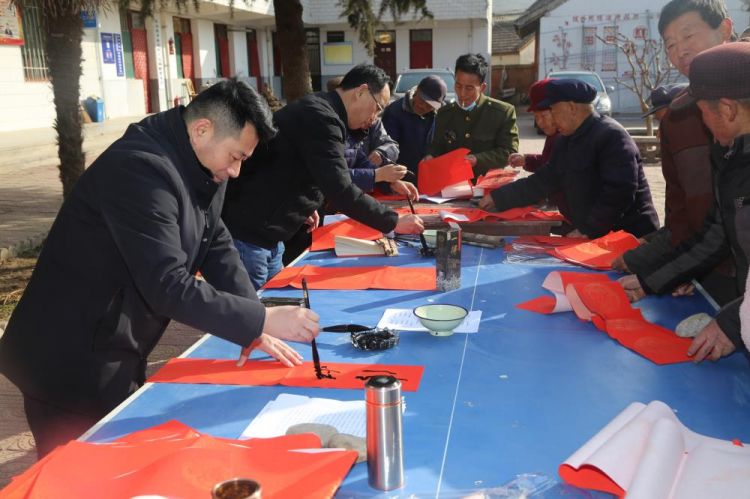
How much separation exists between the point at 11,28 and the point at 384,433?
13.6 m

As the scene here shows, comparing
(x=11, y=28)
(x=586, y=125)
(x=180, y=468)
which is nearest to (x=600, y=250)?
(x=586, y=125)

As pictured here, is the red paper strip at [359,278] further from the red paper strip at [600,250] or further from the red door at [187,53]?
the red door at [187,53]

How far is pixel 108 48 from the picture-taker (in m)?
16.2

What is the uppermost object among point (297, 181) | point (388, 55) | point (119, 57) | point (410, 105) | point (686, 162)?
point (388, 55)

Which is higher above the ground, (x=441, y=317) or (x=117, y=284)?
(x=117, y=284)

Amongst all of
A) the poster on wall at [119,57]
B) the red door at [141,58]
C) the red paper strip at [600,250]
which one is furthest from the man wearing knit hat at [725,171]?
the red door at [141,58]

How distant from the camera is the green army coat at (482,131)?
192 inches

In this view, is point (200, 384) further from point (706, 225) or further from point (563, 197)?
point (563, 197)

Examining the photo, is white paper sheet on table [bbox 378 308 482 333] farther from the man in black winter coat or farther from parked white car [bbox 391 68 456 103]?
parked white car [bbox 391 68 456 103]

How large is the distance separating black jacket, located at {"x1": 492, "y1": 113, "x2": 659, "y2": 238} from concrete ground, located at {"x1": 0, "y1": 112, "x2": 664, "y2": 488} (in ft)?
7.64

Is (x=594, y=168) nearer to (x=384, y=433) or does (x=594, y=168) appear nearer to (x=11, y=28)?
(x=384, y=433)

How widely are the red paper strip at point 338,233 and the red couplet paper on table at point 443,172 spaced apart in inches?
41.1

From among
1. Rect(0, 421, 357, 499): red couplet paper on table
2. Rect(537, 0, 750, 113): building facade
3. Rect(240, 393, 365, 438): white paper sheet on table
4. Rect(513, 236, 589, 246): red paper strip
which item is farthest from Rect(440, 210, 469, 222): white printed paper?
Rect(537, 0, 750, 113): building facade

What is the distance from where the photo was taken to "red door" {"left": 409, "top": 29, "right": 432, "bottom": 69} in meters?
25.8
